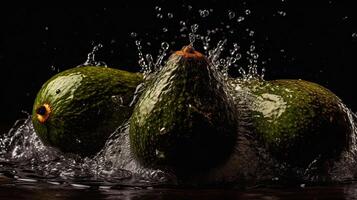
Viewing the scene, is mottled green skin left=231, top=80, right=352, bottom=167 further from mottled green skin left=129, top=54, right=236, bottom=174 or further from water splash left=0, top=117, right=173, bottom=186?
water splash left=0, top=117, right=173, bottom=186

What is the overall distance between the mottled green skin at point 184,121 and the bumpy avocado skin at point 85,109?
0.55 ft

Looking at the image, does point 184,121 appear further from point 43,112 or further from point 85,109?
point 43,112

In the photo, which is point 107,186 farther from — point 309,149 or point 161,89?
point 309,149

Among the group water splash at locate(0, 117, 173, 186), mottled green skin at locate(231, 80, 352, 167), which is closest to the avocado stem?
water splash at locate(0, 117, 173, 186)

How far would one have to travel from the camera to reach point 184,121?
1.61 m

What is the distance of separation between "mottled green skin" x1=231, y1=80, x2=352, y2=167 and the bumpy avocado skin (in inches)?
15.4

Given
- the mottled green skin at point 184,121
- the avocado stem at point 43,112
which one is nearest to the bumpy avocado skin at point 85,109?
the avocado stem at point 43,112

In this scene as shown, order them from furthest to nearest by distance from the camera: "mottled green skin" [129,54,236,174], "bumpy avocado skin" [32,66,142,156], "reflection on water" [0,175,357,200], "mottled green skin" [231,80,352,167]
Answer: "bumpy avocado skin" [32,66,142,156] < "mottled green skin" [231,80,352,167] < "mottled green skin" [129,54,236,174] < "reflection on water" [0,175,357,200]

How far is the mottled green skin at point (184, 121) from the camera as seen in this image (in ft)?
5.30

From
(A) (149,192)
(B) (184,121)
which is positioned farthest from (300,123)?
(A) (149,192)

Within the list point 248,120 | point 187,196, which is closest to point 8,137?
point 248,120

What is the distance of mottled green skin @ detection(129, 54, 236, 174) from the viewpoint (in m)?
1.62

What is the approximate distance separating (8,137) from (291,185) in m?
1.16

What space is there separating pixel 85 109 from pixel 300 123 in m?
0.61
